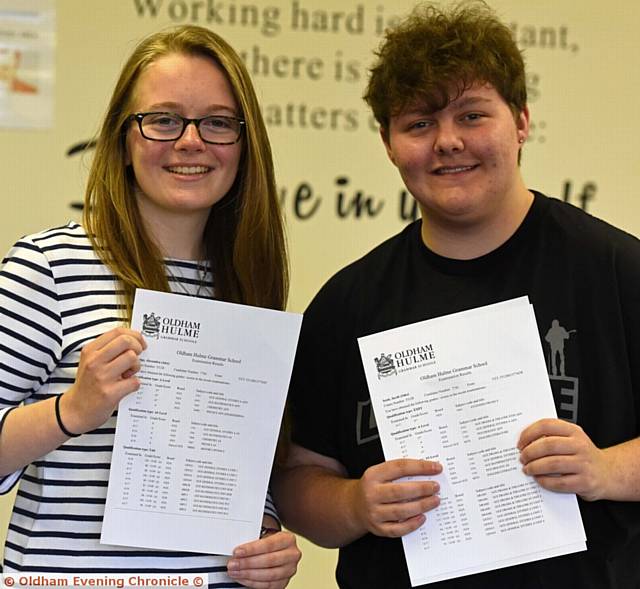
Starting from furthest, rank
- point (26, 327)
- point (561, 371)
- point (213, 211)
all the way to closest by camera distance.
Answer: point (213, 211) < point (561, 371) < point (26, 327)

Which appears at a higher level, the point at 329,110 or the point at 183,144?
the point at 329,110

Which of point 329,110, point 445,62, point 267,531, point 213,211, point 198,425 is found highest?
point 329,110

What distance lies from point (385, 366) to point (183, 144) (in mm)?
453

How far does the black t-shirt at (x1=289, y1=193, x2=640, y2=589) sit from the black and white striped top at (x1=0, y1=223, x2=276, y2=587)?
33 cm

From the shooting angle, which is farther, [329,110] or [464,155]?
[329,110]

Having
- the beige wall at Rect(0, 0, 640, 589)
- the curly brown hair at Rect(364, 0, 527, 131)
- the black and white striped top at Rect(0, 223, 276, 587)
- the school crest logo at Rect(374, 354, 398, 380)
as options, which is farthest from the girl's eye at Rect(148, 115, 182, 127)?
the beige wall at Rect(0, 0, 640, 589)

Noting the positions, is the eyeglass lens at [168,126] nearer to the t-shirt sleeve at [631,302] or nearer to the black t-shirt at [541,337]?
the black t-shirt at [541,337]

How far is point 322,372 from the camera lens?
1.74 m

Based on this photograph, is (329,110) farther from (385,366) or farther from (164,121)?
(385,366)

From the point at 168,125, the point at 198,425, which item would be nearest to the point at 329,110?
the point at 168,125

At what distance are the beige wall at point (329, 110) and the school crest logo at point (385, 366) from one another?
129 cm

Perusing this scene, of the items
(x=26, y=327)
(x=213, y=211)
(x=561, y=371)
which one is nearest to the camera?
(x=26, y=327)

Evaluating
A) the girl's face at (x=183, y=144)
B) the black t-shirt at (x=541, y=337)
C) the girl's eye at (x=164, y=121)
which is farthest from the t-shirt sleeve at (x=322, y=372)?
the girl's eye at (x=164, y=121)

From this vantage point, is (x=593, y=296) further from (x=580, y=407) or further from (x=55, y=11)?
(x=55, y=11)
